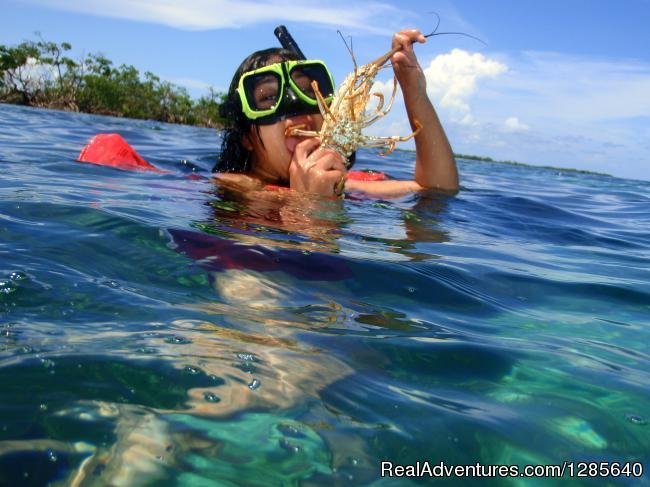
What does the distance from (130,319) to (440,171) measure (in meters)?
3.20

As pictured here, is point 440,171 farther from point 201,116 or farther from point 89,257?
point 201,116

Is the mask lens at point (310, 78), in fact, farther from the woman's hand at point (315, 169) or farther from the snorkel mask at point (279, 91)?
the woman's hand at point (315, 169)

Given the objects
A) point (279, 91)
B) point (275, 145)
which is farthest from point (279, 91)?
point (275, 145)

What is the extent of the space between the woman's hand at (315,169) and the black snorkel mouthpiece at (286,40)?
79cm

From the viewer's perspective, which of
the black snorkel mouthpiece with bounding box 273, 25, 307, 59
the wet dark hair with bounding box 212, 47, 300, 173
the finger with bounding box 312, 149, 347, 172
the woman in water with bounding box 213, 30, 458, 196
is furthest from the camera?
the black snorkel mouthpiece with bounding box 273, 25, 307, 59

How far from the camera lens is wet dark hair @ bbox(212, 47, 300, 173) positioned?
4172 mm

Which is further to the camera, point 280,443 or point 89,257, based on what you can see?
point 89,257

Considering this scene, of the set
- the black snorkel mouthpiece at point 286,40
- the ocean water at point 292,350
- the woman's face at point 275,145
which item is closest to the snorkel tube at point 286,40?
the black snorkel mouthpiece at point 286,40

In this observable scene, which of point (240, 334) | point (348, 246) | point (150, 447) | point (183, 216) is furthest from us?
point (183, 216)

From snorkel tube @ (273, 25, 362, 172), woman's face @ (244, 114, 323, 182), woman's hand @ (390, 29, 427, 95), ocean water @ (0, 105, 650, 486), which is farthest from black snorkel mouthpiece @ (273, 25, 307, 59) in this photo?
ocean water @ (0, 105, 650, 486)

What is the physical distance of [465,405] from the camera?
4.93ft

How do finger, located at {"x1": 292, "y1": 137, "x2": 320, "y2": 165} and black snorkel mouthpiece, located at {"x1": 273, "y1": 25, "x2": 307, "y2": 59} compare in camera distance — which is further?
black snorkel mouthpiece, located at {"x1": 273, "y1": 25, "x2": 307, "y2": 59}

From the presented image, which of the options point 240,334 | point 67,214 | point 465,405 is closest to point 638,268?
point 465,405

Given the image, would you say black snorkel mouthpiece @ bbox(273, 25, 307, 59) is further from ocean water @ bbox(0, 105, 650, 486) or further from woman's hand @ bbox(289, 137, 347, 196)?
ocean water @ bbox(0, 105, 650, 486)
